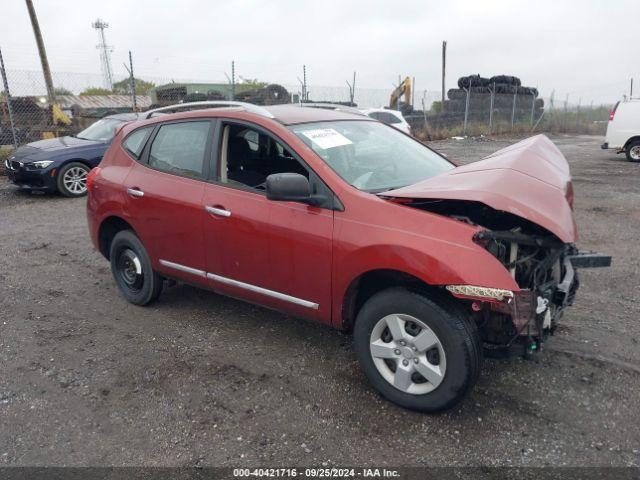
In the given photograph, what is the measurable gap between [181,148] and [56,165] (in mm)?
6699

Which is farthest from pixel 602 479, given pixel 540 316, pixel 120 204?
pixel 120 204

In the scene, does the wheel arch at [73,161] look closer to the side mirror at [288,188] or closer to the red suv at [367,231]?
the red suv at [367,231]

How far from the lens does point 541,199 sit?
285cm

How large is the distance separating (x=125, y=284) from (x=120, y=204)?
79 centimetres

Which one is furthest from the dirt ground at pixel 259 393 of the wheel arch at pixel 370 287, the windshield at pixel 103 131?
the windshield at pixel 103 131

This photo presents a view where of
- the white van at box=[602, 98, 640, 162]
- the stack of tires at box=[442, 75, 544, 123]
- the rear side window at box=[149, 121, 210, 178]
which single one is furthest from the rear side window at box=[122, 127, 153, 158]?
the stack of tires at box=[442, 75, 544, 123]

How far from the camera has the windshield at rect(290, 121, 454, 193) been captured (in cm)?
335

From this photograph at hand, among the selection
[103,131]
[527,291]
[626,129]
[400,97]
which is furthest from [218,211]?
[400,97]

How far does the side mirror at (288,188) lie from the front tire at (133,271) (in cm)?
181

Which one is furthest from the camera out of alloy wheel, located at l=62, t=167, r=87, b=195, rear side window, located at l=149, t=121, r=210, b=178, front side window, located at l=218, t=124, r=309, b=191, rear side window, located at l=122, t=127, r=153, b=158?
alloy wheel, located at l=62, t=167, r=87, b=195

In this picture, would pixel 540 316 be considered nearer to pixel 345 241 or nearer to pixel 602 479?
pixel 602 479

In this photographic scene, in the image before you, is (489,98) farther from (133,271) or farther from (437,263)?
(437,263)

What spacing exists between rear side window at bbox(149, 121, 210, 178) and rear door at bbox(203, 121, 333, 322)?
Result: 19 cm

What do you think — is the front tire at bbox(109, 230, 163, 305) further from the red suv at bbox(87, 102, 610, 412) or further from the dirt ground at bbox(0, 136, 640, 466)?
the dirt ground at bbox(0, 136, 640, 466)
